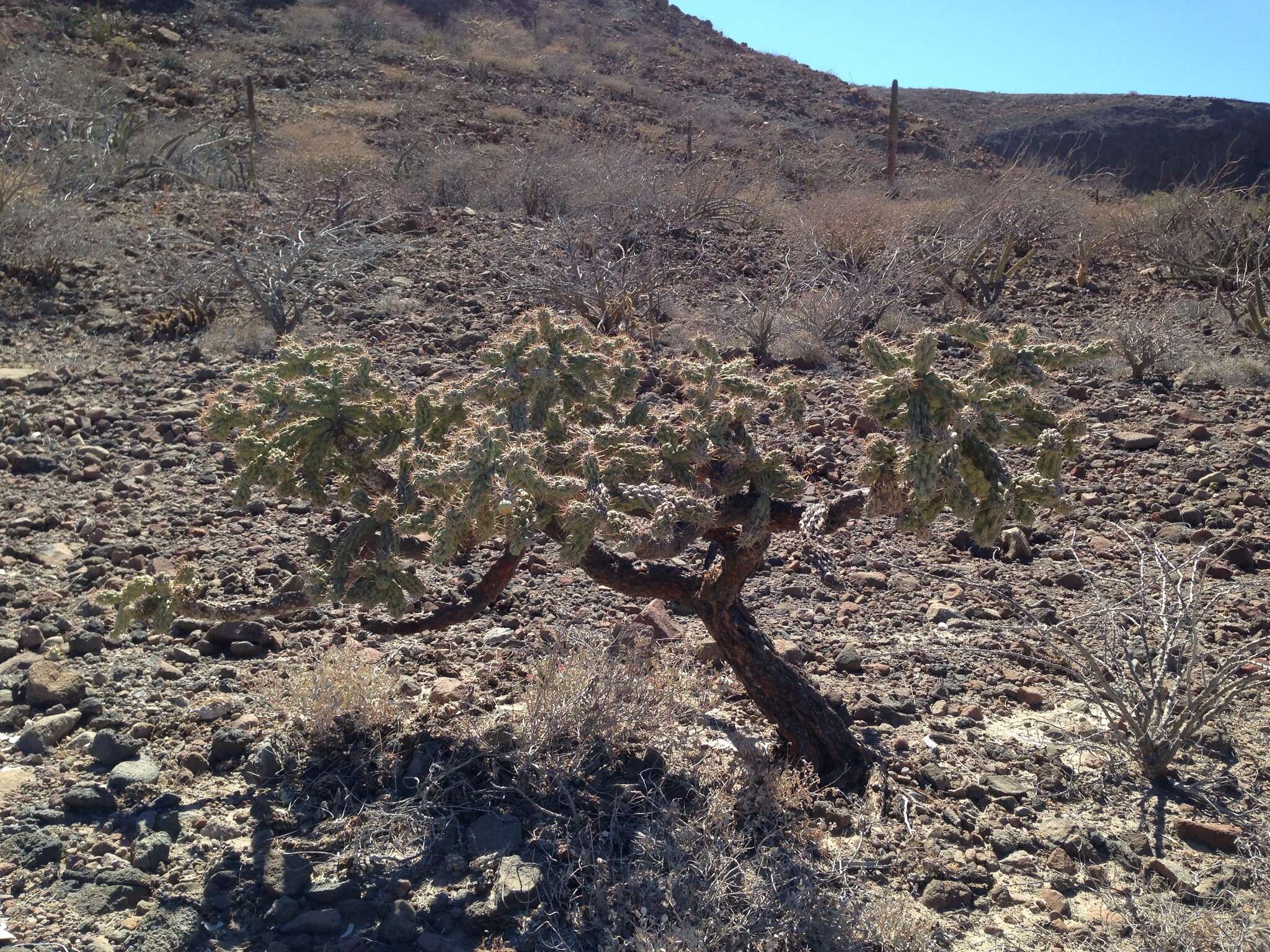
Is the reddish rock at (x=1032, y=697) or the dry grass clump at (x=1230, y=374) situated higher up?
the dry grass clump at (x=1230, y=374)

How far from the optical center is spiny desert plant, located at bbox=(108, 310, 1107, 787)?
3186 millimetres

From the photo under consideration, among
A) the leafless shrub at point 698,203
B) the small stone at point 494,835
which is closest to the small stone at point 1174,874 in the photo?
the small stone at point 494,835

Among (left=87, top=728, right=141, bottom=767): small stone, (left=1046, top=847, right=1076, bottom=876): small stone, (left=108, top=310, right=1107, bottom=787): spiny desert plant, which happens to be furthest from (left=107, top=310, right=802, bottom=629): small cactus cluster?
(left=1046, top=847, right=1076, bottom=876): small stone

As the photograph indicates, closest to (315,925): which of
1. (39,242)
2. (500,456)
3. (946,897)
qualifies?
(500,456)

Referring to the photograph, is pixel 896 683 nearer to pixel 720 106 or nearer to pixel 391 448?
pixel 391 448

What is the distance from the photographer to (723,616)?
372 cm

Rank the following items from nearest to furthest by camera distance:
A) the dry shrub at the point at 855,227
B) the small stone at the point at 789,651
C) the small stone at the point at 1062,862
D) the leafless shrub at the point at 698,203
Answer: the small stone at the point at 1062,862
the small stone at the point at 789,651
the dry shrub at the point at 855,227
the leafless shrub at the point at 698,203

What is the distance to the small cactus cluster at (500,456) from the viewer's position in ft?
10.5

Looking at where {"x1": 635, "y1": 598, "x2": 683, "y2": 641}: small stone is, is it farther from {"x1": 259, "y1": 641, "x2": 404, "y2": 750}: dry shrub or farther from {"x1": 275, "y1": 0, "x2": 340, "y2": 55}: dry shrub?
{"x1": 275, "y1": 0, "x2": 340, "y2": 55}: dry shrub

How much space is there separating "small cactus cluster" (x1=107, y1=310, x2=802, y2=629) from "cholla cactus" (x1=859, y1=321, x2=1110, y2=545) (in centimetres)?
39

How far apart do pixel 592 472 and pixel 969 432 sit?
120 cm

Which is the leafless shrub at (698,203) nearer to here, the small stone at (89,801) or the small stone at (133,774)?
the small stone at (133,774)

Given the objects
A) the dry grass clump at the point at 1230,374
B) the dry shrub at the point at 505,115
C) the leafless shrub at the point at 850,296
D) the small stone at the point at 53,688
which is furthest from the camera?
the dry shrub at the point at 505,115

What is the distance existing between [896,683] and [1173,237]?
971 centimetres
